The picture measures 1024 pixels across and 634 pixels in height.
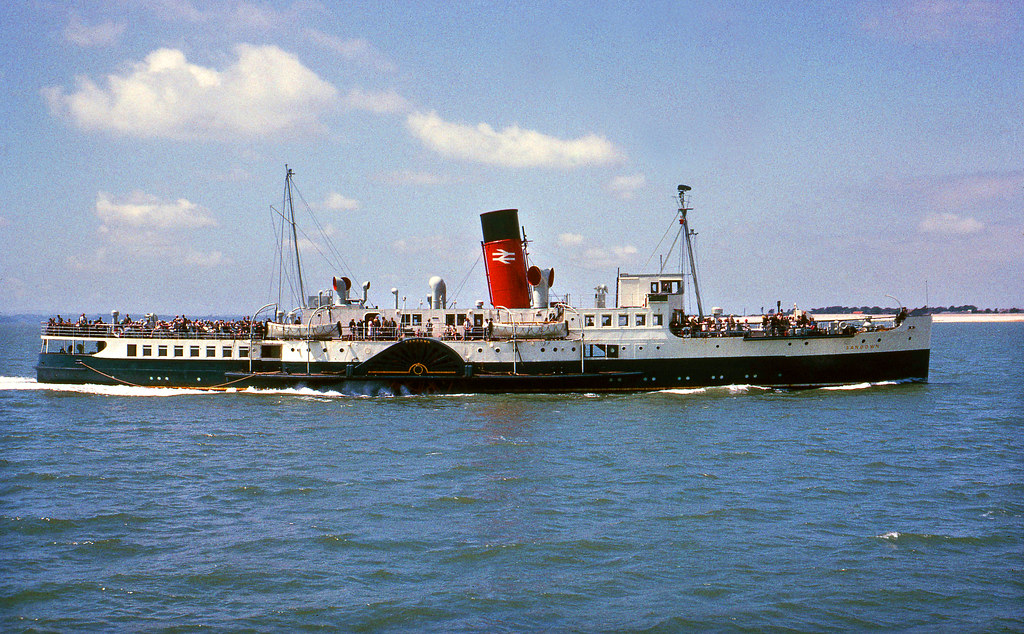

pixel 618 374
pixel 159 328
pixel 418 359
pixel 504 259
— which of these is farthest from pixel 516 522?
pixel 159 328

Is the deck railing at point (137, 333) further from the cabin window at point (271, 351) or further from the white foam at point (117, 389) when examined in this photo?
the white foam at point (117, 389)

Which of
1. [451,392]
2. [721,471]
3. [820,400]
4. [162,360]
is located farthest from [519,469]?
[162,360]

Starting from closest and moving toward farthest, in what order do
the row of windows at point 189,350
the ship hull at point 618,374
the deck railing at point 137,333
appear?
1. the ship hull at point 618,374
2. the row of windows at point 189,350
3. the deck railing at point 137,333

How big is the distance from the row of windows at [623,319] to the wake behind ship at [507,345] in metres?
0.06

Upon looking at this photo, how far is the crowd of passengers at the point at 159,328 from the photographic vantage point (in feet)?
135

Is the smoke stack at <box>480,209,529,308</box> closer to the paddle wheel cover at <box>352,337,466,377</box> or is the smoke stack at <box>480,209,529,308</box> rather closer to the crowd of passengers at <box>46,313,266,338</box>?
the paddle wheel cover at <box>352,337,466,377</box>

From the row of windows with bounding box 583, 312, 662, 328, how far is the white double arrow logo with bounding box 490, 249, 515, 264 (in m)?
5.18

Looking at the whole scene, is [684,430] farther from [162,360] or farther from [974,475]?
[162,360]

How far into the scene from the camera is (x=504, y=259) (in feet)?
132

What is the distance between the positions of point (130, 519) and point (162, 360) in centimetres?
2552

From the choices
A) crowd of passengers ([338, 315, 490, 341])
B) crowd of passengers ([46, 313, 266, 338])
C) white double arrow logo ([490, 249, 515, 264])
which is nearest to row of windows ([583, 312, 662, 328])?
white double arrow logo ([490, 249, 515, 264])

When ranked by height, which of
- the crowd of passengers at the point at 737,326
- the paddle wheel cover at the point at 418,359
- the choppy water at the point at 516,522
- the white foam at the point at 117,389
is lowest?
the choppy water at the point at 516,522

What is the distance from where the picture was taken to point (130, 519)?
1758 cm

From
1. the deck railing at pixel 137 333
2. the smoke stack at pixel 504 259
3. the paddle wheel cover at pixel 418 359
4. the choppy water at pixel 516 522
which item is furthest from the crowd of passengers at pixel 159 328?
the smoke stack at pixel 504 259
